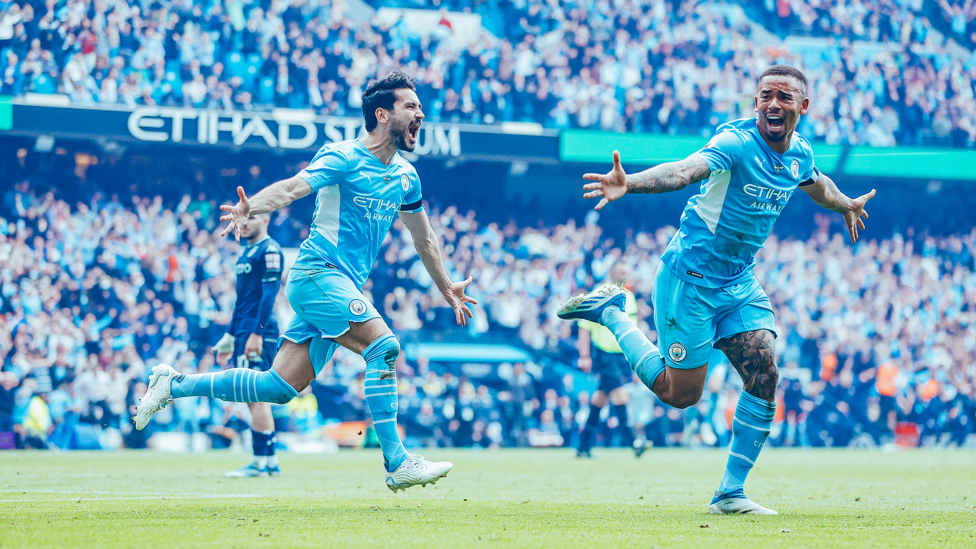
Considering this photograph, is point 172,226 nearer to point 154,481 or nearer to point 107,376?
point 107,376

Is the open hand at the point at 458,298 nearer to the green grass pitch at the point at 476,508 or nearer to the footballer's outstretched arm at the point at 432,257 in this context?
the footballer's outstretched arm at the point at 432,257

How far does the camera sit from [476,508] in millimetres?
5684

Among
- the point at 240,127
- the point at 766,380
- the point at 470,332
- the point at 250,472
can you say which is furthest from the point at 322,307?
the point at 240,127

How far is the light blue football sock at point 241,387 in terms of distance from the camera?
19.1ft

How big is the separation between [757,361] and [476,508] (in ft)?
5.79

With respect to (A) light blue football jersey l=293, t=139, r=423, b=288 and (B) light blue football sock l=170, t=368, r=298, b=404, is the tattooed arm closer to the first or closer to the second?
(A) light blue football jersey l=293, t=139, r=423, b=288

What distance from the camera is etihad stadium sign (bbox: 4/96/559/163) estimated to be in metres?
19.0

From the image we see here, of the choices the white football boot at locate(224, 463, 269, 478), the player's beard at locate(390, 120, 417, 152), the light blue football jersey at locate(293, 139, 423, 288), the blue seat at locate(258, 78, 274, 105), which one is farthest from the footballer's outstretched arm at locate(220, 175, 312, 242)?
the blue seat at locate(258, 78, 274, 105)

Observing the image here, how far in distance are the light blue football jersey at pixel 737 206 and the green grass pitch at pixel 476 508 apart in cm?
137

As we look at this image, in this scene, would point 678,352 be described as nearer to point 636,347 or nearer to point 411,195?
point 636,347

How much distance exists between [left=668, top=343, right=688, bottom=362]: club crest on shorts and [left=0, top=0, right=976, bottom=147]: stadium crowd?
621 inches

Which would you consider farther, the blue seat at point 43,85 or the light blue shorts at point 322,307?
the blue seat at point 43,85

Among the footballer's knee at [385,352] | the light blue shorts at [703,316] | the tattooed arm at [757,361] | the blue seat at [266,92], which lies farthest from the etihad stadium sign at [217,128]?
the tattooed arm at [757,361]

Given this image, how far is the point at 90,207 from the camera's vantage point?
66.6 ft
